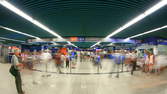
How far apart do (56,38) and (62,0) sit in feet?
44.4

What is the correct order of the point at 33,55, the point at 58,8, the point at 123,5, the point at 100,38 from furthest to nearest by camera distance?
the point at 100,38
the point at 33,55
the point at 58,8
the point at 123,5

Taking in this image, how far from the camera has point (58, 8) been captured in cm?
710

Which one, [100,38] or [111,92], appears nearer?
[111,92]

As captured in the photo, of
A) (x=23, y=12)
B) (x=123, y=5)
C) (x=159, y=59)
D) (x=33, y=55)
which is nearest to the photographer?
(x=123, y=5)

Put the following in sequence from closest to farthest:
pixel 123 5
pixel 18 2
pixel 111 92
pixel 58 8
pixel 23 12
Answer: pixel 111 92 → pixel 18 2 → pixel 123 5 → pixel 58 8 → pixel 23 12

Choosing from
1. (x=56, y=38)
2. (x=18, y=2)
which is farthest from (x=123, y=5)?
(x=56, y=38)

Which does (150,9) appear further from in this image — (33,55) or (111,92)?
(33,55)

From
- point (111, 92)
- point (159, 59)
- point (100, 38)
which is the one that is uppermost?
point (100, 38)

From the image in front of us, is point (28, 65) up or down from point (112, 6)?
down

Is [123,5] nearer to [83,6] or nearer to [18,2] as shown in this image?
[83,6]

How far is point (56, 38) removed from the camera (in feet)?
63.2

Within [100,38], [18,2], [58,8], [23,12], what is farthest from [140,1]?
[100,38]

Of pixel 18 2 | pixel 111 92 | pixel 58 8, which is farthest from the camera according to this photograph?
pixel 58 8

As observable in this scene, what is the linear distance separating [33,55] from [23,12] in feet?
17.3
